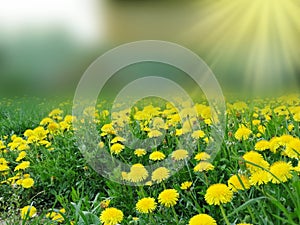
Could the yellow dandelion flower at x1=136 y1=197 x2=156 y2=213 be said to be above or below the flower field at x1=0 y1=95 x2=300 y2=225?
below

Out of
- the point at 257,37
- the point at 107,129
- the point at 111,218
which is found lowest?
the point at 111,218

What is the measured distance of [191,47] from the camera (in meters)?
8.78

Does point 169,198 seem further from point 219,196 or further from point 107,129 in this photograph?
point 107,129

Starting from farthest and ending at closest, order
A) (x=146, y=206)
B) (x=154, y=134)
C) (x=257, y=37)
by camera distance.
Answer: (x=257, y=37) < (x=154, y=134) < (x=146, y=206)

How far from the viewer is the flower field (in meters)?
1.49

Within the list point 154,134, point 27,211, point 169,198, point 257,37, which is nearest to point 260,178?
point 169,198

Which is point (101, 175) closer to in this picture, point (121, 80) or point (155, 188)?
point (155, 188)

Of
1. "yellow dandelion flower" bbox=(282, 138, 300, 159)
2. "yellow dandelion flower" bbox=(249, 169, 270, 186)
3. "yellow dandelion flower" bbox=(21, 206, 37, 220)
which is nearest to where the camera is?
"yellow dandelion flower" bbox=(249, 169, 270, 186)

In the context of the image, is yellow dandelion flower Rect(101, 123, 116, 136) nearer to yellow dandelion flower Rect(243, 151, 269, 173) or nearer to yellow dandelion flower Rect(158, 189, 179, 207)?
yellow dandelion flower Rect(158, 189, 179, 207)

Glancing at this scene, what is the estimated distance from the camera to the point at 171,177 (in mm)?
2275

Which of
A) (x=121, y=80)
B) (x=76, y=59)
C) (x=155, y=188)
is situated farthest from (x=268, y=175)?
(x=76, y=59)

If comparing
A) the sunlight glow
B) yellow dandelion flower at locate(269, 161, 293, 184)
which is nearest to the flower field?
yellow dandelion flower at locate(269, 161, 293, 184)

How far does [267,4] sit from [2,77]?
21.5ft

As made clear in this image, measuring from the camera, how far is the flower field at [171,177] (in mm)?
1485
